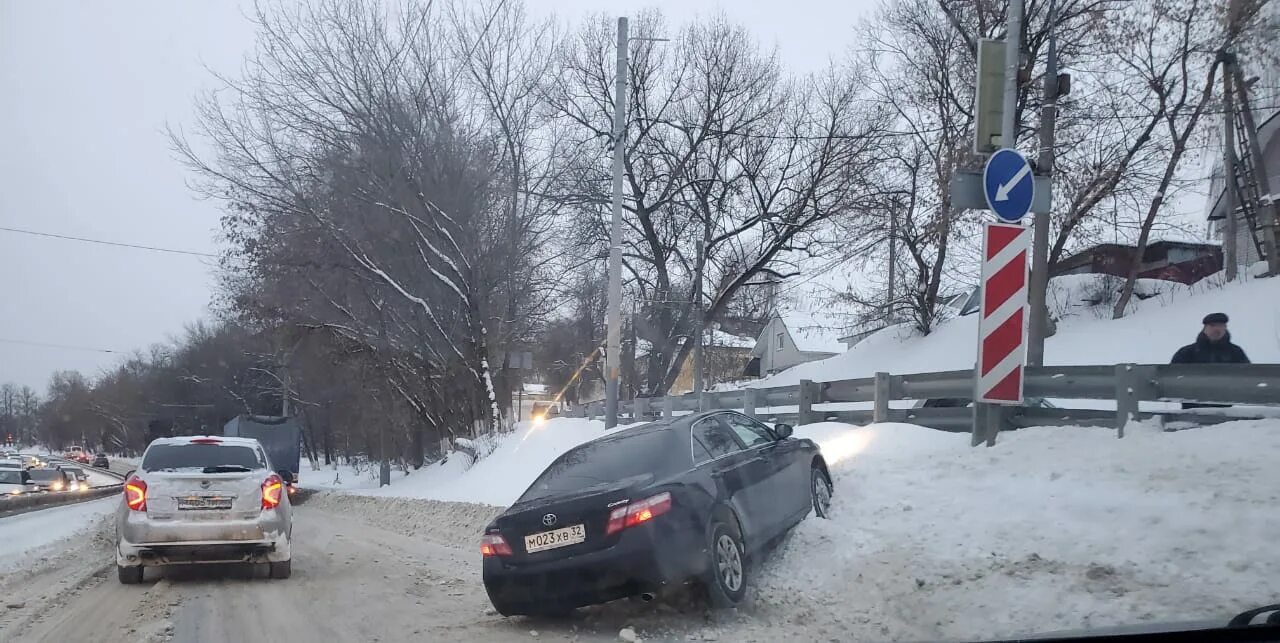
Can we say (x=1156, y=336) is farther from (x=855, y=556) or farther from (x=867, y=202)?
(x=855, y=556)

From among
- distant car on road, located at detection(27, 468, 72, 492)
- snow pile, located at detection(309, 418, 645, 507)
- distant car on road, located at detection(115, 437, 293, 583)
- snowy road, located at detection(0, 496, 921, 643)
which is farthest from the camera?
distant car on road, located at detection(27, 468, 72, 492)

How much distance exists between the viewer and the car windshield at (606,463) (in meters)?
7.57

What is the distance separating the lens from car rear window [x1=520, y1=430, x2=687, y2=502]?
24.8ft

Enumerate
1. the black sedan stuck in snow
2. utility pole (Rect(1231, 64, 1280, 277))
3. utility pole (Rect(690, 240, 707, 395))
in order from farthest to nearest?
utility pole (Rect(690, 240, 707, 395))
utility pole (Rect(1231, 64, 1280, 277))
the black sedan stuck in snow

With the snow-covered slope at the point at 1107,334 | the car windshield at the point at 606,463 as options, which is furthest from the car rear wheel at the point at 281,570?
the snow-covered slope at the point at 1107,334

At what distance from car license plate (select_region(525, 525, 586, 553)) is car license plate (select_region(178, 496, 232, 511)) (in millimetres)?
4485

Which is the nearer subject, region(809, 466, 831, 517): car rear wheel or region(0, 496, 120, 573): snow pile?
region(809, 466, 831, 517): car rear wheel

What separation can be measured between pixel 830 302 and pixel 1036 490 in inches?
960

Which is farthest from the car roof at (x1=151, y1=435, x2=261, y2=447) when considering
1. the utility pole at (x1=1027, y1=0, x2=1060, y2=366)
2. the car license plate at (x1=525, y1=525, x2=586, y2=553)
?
the utility pole at (x1=1027, y1=0, x2=1060, y2=366)

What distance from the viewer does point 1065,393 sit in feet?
31.0

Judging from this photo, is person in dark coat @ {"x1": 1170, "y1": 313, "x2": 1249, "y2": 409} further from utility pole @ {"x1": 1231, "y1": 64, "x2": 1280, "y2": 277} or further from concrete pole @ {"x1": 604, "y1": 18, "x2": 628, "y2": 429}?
utility pole @ {"x1": 1231, "y1": 64, "x2": 1280, "y2": 277}

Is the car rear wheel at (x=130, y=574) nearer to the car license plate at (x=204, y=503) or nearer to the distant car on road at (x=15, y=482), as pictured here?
the car license plate at (x=204, y=503)

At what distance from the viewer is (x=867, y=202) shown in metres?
30.1

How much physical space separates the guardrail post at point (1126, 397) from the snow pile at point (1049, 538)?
0.47 ft
